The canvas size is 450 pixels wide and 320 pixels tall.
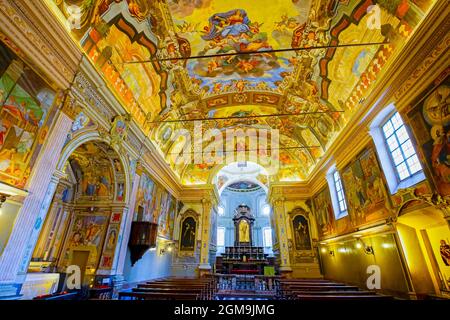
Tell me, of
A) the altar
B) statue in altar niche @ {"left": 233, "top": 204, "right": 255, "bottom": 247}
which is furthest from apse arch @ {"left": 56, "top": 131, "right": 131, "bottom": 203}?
statue in altar niche @ {"left": 233, "top": 204, "right": 255, "bottom": 247}

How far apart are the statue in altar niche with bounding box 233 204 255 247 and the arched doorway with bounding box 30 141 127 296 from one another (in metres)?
15.7

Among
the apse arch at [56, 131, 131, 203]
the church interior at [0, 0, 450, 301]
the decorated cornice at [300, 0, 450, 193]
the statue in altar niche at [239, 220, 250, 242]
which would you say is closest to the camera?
the church interior at [0, 0, 450, 301]

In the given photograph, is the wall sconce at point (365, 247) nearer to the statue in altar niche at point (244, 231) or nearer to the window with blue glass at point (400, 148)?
the window with blue glass at point (400, 148)

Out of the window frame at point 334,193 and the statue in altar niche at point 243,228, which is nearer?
the window frame at point 334,193

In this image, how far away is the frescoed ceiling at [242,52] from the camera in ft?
22.2

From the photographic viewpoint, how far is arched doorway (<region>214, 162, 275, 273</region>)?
23625 mm

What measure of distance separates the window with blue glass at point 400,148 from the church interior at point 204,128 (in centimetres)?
6

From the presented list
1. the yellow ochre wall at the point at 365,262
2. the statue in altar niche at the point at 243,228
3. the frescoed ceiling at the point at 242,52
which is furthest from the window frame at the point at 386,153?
the statue in altar niche at the point at 243,228

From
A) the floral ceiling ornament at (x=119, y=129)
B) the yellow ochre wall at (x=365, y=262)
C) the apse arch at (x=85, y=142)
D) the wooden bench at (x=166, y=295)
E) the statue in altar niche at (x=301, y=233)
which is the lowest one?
the wooden bench at (x=166, y=295)

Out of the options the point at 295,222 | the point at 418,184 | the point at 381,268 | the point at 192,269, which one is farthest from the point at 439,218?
the point at 192,269

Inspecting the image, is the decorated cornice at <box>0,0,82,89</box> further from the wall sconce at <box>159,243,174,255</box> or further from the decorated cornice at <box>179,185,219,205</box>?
the decorated cornice at <box>179,185,219,205</box>

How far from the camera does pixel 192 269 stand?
15.3 meters

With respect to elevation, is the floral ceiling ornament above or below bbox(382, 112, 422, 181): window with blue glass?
above
